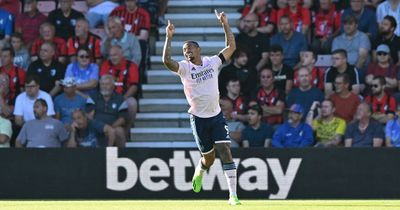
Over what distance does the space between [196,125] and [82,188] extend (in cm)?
370

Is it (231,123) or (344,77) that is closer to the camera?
(344,77)

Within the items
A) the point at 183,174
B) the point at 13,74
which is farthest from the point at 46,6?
the point at 183,174

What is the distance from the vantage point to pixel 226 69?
60.5 ft

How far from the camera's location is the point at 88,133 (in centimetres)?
1806

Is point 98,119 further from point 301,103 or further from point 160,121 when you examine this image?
point 301,103

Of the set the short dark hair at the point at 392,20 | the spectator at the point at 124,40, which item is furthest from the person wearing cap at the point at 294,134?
the spectator at the point at 124,40

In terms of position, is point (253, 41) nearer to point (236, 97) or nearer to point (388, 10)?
point (236, 97)

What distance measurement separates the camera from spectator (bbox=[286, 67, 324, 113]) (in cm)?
1775

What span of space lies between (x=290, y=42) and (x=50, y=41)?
413cm

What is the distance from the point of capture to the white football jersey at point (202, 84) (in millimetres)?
13250

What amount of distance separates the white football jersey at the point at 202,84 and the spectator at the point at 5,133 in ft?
17.3
